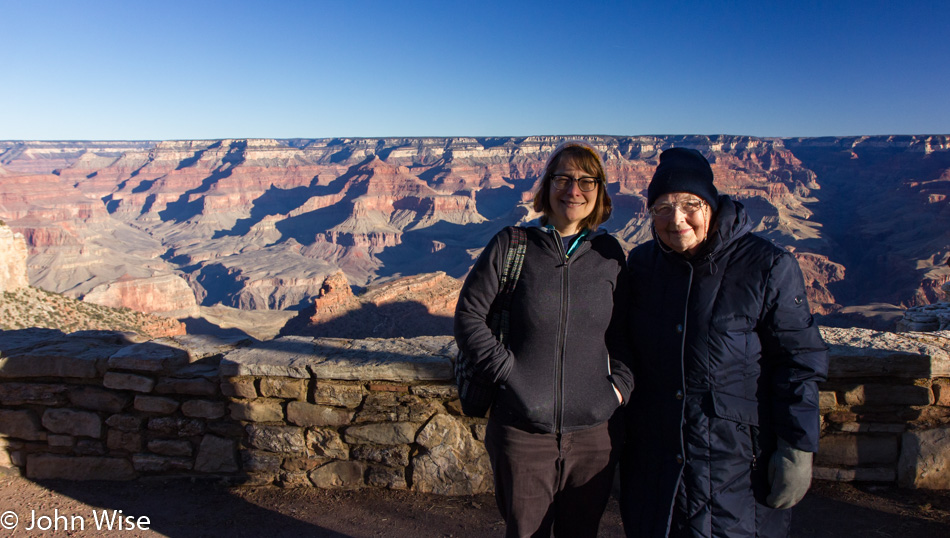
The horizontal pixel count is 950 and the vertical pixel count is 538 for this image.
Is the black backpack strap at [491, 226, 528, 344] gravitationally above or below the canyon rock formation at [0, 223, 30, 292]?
above

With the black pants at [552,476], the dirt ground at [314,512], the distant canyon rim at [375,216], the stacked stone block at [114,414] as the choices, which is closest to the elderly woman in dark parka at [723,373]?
the black pants at [552,476]

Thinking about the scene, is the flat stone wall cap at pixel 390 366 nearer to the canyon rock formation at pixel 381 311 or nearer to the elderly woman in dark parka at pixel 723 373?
the elderly woman in dark parka at pixel 723 373

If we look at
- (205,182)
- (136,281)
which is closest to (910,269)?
(136,281)

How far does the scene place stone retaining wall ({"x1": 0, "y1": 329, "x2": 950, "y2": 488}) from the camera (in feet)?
11.1

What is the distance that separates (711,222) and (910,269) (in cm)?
6664

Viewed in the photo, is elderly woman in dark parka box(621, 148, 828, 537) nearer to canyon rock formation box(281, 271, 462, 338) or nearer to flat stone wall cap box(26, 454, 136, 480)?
flat stone wall cap box(26, 454, 136, 480)

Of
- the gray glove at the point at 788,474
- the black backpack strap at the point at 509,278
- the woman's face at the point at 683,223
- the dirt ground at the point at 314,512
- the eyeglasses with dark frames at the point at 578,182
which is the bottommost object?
the dirt ground at the point at 314,512

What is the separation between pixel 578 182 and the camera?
6.99 feet

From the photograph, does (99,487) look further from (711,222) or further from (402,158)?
(402,158)

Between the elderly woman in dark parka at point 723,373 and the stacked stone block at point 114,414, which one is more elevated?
the elderly woman in dark parka at point 723,373

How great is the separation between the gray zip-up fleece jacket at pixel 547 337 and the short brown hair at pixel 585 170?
0.60 feet

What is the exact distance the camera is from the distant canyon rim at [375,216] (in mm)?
46222

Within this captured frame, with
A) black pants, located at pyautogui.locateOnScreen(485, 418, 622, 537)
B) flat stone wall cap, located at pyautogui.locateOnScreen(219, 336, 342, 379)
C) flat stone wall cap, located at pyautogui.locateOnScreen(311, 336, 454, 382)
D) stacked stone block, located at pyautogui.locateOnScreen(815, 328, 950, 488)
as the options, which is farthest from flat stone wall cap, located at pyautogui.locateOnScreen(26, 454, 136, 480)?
stacked stone block, located at pyautogui.locateOnScreen(815, 328, 950, 488)

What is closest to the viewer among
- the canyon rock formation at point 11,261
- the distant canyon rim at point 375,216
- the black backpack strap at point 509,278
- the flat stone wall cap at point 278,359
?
the black backpack strap at point 509,278
